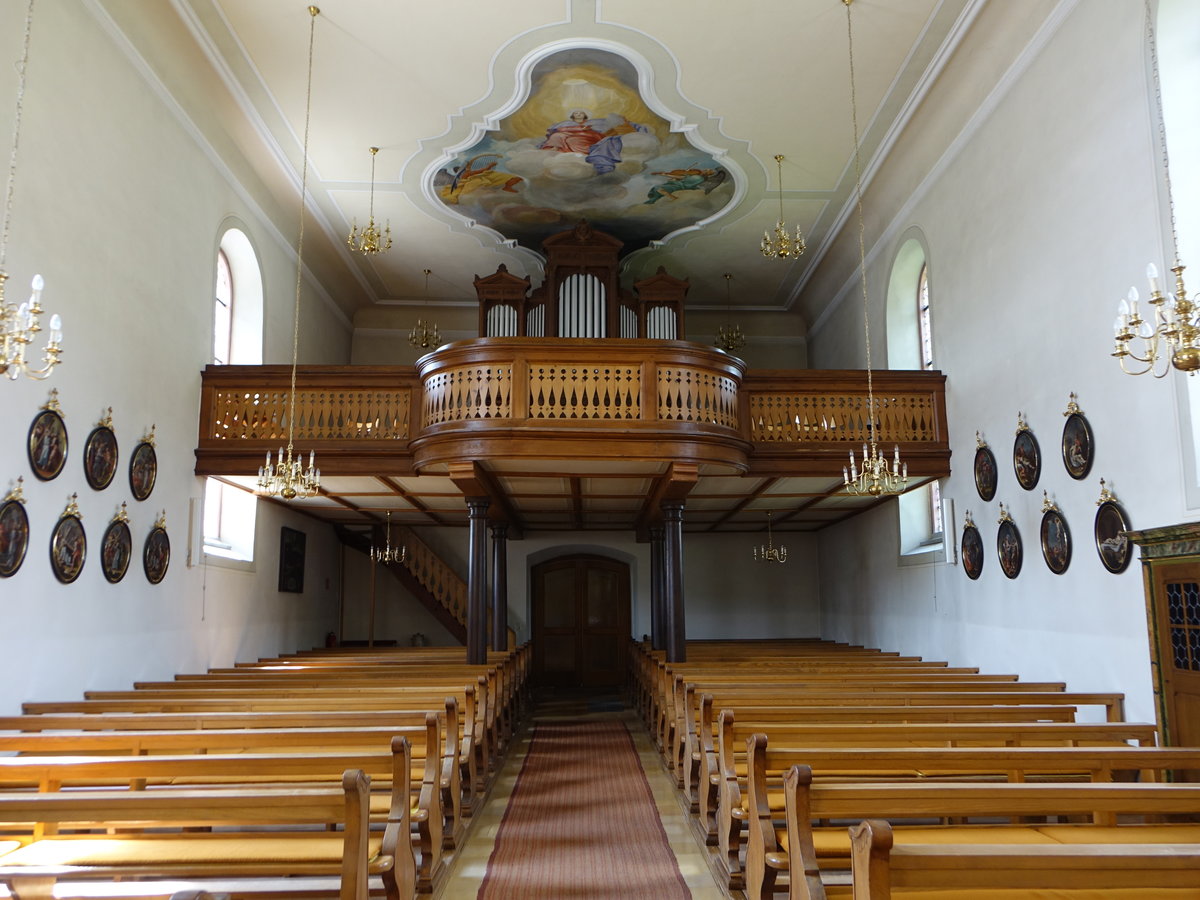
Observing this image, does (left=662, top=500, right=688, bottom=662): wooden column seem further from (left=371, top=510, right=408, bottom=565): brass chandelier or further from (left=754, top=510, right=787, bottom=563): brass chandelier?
(left=754, top=510, right=787, bottom=563): brass chandelier

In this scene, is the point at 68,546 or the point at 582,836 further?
the point at 68,546

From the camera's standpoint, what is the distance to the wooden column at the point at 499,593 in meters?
12.3

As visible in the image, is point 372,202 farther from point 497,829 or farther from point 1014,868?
point 1014,868

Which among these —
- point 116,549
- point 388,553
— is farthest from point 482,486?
point 388,553

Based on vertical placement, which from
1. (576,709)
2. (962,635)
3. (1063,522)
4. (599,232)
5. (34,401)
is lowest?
(576,709)

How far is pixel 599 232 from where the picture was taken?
14.1 m

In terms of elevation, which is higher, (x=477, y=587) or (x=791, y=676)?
(x=477, y=587)

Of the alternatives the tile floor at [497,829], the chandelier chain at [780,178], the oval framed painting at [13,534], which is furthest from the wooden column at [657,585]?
the oval framed painting at [13,534]

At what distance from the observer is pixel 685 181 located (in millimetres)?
12555

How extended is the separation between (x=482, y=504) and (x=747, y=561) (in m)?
8.32

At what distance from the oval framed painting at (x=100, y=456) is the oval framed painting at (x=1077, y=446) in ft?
28.6

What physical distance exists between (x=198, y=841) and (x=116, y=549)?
5.04 metres

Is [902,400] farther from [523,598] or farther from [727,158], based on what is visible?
[523,598]

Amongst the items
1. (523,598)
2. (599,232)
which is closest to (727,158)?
(599,232)
